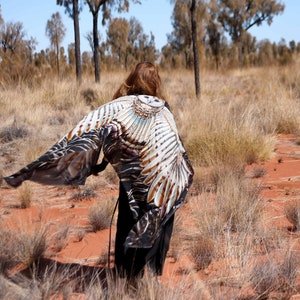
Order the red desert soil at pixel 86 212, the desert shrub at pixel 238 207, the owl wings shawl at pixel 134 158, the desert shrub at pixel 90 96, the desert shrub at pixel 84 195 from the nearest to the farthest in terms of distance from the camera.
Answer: the owl wings shawl at pixel 134 158
the red desert soil at pixel 86 212
the desert shrub at pixel 238 207
the desert shrub at pixel 84 195
the desert shrub at pixel 90 96

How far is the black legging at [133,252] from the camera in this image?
146 inches

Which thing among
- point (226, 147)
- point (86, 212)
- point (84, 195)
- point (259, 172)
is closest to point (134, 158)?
point (86, 212)

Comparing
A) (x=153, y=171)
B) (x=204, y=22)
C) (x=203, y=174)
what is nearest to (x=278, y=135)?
(x=203, y=174)

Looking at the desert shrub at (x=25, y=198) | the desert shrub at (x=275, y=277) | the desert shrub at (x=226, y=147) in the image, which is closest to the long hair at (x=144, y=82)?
the desert shrub at (x=275, y=277)

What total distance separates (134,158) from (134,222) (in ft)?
1.58

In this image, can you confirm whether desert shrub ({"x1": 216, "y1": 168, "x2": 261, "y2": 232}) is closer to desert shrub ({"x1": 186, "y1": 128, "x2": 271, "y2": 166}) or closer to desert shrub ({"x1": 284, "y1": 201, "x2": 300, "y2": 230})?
desert shrub ({"x1": 284, "y1": 201, "x2": 300, "y2": 230})

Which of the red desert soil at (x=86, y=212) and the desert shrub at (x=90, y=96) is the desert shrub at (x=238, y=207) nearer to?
the red desert soil at (x=86, y=212)

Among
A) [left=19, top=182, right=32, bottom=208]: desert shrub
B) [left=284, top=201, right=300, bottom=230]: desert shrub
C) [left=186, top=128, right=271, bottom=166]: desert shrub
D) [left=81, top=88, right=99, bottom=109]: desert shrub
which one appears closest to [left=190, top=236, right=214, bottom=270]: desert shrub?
[left=284, top=201, right=300, bottom=230]: desert shrub

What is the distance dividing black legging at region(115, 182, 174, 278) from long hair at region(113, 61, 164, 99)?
2.13 feet

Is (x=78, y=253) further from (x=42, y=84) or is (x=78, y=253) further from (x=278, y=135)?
(x=42, y=84)

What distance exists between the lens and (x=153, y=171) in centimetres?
350

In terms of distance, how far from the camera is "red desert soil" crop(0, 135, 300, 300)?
15.1ft

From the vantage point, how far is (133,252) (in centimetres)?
371

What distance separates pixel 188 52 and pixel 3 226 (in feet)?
98.8
